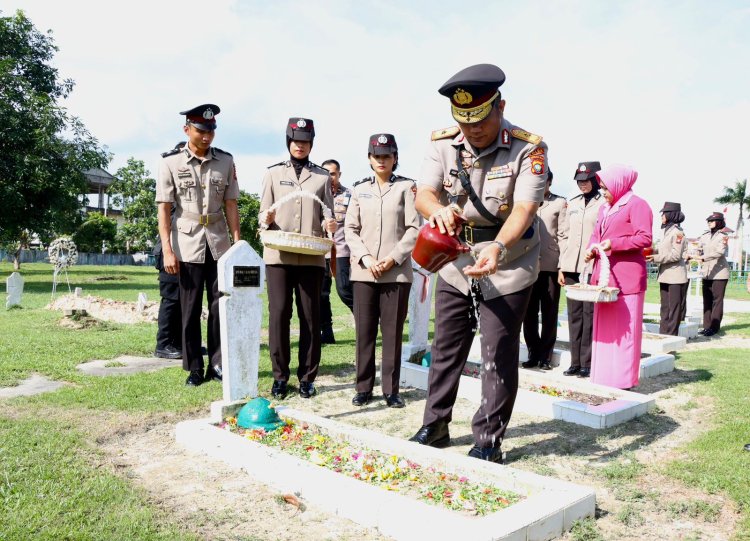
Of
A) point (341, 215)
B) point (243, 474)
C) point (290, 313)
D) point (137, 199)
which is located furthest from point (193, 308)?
point (137, 199)

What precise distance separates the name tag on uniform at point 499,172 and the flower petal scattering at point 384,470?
70.8 inches

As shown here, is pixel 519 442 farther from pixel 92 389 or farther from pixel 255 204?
pixel 255 204

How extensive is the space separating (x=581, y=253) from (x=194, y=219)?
4476mm

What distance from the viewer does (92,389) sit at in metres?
5.68

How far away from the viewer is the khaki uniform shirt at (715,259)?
12305mm

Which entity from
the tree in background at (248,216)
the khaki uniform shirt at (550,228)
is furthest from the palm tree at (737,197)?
the khaki uniform shirt at (550,228)

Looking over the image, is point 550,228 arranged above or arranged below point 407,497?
above

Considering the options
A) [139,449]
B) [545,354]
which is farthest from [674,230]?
[139,449]

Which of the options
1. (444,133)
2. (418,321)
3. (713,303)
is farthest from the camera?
(713,303)

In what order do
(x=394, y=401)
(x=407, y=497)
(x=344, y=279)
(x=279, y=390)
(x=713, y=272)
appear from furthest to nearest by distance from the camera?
1. (x=713, y=272)
2. (x=344, y=279)
3. (x=279, y=390)
4. (x=394, y=401)
5. (x=407, y=497)

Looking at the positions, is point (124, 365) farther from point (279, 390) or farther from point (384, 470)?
point (384, 470)

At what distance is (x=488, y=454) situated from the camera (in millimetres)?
3938

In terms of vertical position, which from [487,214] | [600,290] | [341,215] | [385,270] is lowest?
[600,290]

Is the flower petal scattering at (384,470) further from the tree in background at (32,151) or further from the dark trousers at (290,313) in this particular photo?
the tree in background at (32,151)
